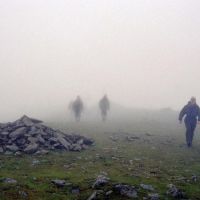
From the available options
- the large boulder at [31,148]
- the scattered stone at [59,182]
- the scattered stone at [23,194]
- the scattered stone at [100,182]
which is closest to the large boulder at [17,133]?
the large boulder at [31,148]

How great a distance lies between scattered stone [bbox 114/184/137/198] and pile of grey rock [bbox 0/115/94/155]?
30.6ft

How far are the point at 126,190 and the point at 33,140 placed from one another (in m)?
11.6

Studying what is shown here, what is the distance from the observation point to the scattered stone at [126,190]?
17.0 meters

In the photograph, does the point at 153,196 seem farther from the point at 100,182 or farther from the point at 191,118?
the point at 191,118

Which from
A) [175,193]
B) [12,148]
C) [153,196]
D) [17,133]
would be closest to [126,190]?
[153,196]

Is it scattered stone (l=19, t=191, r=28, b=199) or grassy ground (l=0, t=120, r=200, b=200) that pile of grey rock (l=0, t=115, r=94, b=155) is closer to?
grassy ground (l=0, t=120, r=200, b=200)

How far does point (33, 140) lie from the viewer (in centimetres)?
2717

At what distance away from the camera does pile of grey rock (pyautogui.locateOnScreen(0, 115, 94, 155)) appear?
25952 millimetres

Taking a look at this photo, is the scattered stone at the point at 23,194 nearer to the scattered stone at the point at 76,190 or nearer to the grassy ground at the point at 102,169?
the grassy ground at the point at 102,169

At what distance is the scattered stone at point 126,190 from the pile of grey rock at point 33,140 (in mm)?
9325

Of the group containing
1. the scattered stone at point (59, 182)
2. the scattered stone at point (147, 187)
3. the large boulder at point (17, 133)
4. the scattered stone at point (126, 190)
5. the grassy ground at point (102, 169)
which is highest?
the large boulder at point (17, 133)

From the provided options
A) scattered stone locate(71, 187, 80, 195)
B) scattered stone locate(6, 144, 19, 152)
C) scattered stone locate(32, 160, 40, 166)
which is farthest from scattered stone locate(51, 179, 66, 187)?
scattered stone locate(6, 144, 19, 152)

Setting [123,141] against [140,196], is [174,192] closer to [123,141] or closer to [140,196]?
[140,196]

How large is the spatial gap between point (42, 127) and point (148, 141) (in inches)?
414
